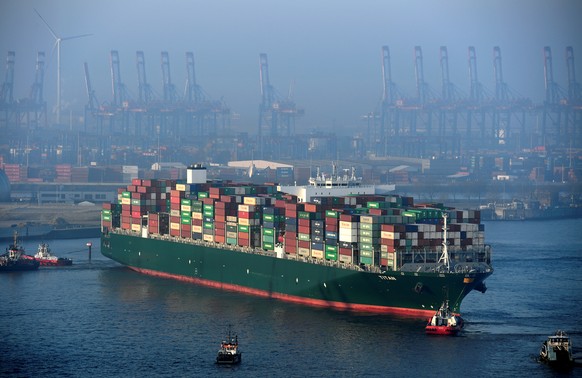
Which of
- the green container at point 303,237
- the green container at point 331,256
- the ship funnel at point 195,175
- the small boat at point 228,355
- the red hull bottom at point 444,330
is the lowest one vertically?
the small boat at point 228,355

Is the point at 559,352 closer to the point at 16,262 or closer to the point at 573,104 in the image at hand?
the point at 16,262

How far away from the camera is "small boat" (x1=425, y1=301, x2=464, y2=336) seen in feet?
160

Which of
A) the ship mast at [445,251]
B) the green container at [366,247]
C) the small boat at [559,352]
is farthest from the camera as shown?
the green container at [366,247]

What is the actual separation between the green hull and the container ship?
0.16 feet

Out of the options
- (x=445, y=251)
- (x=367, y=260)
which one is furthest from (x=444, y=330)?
(x=367, y=260)

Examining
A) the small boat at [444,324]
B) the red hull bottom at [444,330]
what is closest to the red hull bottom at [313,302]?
the small boat at [444,324]

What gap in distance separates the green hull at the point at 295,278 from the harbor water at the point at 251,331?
2.89 feet

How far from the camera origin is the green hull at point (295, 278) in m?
51.6

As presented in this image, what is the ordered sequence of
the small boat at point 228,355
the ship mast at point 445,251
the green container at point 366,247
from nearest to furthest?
the small boat at point 228,355 → the ship mast at point 445,251 → the green container at point 366,247

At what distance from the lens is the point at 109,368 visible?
146 ft

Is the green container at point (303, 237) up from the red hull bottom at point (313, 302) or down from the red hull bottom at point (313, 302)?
up

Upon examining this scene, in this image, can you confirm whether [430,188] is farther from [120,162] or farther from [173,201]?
[173,201]

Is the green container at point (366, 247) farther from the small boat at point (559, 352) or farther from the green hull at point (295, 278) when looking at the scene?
the small boat at point (559, 352)

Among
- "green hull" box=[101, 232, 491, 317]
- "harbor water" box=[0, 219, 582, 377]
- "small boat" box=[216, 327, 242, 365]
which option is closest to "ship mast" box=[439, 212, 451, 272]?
"green hull" box=[101, 232, 491, 317]
